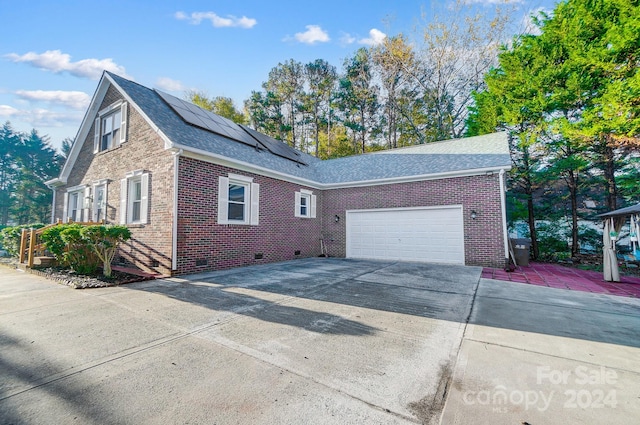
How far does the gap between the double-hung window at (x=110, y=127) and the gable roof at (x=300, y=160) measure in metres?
0.65

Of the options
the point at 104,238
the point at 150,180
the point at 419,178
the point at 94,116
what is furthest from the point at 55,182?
the point at 419,178

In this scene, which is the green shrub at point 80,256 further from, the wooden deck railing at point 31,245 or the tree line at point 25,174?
the tree line at point 25,174

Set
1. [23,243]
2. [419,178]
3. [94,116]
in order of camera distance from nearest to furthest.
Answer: [23,243] → [419,178] → [94,116]

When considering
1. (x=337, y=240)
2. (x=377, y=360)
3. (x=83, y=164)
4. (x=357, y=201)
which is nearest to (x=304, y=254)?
(x=337, y=240)

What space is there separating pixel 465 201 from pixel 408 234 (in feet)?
7.61

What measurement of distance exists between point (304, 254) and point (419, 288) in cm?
608

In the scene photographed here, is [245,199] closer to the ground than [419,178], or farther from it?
closer to the ground

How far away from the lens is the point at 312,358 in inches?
101

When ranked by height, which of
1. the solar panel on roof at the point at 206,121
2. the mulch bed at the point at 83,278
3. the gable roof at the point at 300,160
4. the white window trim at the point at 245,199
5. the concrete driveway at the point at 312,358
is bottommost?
the concrete driveway at the point at 312,358

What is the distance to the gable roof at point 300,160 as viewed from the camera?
7.73 meters

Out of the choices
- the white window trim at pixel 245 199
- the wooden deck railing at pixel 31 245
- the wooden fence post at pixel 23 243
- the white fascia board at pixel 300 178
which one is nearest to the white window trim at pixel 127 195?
the wooden deck railing at pixel 31 245

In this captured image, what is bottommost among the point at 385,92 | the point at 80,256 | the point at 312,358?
the point at 312,358

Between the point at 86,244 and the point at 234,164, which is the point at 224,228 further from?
the point at 86,244

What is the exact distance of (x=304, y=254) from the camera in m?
11.0
